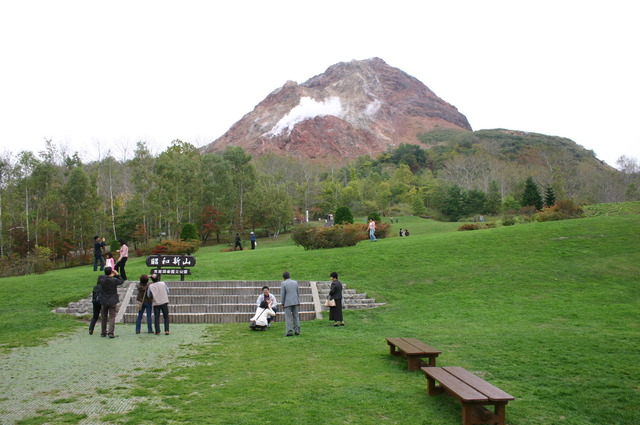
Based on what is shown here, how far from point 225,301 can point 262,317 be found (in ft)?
12.2

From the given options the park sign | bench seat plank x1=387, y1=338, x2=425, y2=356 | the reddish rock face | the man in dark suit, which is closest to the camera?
bench seat plank x1=387, y1=338, x2=425, y2=356

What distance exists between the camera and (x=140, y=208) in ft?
141

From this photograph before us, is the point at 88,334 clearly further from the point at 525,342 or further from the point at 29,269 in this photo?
the point at 29,269

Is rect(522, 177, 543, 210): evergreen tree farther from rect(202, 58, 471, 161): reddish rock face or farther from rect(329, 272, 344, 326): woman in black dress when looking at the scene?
rect(202, 58, 471, 161): reddish rock face

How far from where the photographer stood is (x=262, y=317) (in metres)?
11.1

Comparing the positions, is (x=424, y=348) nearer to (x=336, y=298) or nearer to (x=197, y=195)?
(x=336, y=298)

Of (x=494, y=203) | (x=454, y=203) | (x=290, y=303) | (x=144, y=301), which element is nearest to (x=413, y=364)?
(x=290, y=303)

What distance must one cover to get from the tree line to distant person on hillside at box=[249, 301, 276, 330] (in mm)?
27191

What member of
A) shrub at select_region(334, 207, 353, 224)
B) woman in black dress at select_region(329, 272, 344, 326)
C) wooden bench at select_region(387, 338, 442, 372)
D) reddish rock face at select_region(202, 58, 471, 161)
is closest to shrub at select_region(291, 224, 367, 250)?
shrub at select_region(334, 207, 353, 224)

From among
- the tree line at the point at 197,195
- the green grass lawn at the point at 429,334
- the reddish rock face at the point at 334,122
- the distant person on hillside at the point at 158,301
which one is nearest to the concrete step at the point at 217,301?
the green grass lawn at the point at 429,334

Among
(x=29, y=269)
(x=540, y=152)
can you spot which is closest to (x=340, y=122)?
(x=540, y=152)

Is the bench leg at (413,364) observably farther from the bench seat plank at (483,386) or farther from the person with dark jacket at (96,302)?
the person with dark jacket at (96,302)

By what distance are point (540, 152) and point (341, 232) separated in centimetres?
7307

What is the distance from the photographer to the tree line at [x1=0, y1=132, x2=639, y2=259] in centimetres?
3784
